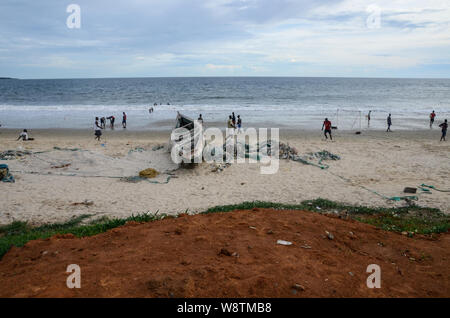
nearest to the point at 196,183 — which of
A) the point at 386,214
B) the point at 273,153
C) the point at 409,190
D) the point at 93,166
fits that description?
the point at 93,166

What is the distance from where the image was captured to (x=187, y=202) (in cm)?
910

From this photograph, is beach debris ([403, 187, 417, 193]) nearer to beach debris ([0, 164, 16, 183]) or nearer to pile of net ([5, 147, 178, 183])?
pile of net ([5, 147, 178, 183])

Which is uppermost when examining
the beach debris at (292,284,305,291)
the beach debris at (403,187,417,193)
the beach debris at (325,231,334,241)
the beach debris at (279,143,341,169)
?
the beach debris at (279,143,341,169)

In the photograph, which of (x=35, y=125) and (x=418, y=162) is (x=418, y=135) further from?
(x=35, y=125)

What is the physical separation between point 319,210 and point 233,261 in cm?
461

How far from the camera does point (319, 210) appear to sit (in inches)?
325

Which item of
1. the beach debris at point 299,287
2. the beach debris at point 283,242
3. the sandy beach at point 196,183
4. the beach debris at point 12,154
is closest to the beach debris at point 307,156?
the sandy beach at point 196,183

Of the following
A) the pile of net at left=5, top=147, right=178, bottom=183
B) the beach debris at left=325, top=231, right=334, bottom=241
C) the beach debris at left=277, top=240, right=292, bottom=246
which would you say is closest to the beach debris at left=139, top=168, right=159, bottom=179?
the pile of net at left=5, top=147, right=178, bottom=183

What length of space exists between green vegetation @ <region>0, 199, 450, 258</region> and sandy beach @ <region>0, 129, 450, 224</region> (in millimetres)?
517

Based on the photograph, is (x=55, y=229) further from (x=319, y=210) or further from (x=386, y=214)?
(x=386, y=214)

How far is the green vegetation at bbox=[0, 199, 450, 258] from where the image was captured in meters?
6.37

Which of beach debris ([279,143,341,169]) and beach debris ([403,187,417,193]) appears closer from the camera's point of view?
beach debris ([403,187,417,193])
